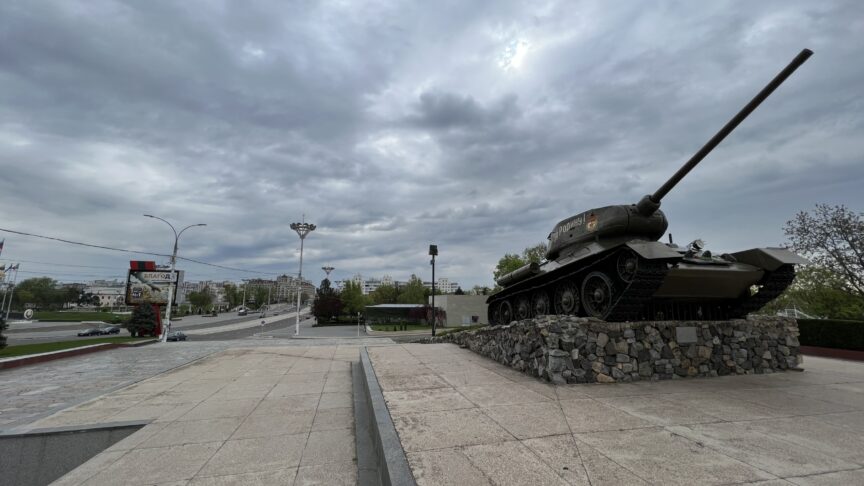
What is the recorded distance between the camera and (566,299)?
9117mm

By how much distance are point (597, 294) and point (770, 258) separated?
3.50 m

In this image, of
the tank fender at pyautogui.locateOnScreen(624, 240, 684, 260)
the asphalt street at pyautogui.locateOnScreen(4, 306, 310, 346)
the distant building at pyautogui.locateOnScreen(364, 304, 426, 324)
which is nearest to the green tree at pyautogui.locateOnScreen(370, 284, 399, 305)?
the asphalt street at pyautogui.locateOnScreen(4, 306, 310, 346)

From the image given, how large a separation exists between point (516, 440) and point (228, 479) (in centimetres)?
294

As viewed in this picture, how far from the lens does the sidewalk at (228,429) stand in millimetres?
4098

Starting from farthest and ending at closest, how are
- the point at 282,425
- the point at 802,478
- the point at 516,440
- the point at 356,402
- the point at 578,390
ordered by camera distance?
the point at 356,402 < the point at 578,390 < the point at 282,425 < the point at 516,440 < the point at 802,478

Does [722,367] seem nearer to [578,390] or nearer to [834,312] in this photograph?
[578,390]

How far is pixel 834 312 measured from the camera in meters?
18.3

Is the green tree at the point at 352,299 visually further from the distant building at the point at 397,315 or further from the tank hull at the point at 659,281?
the tank hull at the point at 659,281

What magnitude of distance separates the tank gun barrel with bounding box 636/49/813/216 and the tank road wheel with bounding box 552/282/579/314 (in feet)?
7.44

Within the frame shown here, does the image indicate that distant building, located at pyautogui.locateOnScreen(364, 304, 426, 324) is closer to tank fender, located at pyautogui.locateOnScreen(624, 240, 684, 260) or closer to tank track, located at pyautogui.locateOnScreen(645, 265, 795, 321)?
tank track, located at pyautogui.locateOnScreen(645, 265, 795, 321)

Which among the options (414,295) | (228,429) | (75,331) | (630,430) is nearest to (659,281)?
(630,430)

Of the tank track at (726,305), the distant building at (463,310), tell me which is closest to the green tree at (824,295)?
the tank track at (726,305)

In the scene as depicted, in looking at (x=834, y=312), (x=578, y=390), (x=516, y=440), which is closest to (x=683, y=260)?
(x=578, y=390)

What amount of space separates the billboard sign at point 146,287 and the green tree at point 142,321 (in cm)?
54
